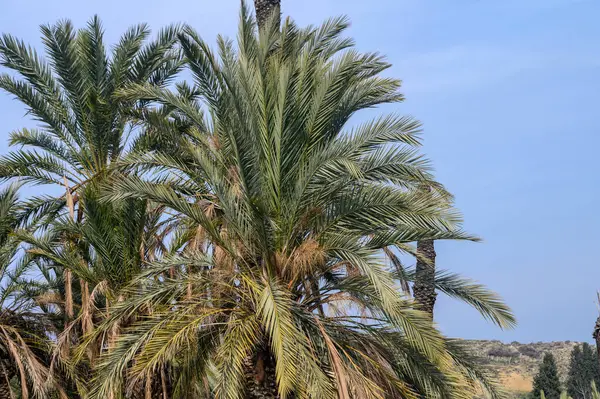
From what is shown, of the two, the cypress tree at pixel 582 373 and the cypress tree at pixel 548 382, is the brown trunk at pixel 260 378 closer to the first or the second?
the cypress tree at pixel 548 382

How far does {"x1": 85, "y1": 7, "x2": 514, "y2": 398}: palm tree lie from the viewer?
13156mm

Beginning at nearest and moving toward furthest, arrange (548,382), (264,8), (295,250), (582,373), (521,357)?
(295,250) < (264,8) < (548,382) < (582,373) < (521,357)

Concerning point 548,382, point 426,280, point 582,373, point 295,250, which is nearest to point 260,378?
point 295,250

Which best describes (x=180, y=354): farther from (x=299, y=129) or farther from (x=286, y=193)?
(x=299, y=129)

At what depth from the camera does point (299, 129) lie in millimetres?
14125

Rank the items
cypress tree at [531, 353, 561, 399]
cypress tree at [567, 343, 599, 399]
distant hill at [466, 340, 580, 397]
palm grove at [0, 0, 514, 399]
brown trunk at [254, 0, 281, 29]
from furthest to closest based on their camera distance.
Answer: distant hill at [466, 340, 580, 397]
cypress tree at [567, 343, 599, 399]
cypress tree at [531, 353, 561, 399]
brown trunk at [254, 0, 281, 29]
palm grove at [0, 0, 514, 399]

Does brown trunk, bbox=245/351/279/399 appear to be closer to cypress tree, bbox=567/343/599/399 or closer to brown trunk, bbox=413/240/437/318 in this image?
brown trunk, bbox=413/240/437/318

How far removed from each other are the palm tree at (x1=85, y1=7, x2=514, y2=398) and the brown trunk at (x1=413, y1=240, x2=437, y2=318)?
1.02 m

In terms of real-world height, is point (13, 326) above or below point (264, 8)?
below

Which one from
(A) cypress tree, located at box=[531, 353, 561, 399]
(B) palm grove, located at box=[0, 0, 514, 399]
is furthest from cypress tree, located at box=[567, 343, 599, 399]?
(B) palm grove, located at box=[0, 0, 514, 399]

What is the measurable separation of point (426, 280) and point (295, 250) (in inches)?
118

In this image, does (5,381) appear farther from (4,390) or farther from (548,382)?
(548,382)

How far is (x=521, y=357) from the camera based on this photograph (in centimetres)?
7650

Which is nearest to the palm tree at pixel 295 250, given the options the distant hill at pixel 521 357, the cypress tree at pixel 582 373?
the cypress tree at pixel 582 373
